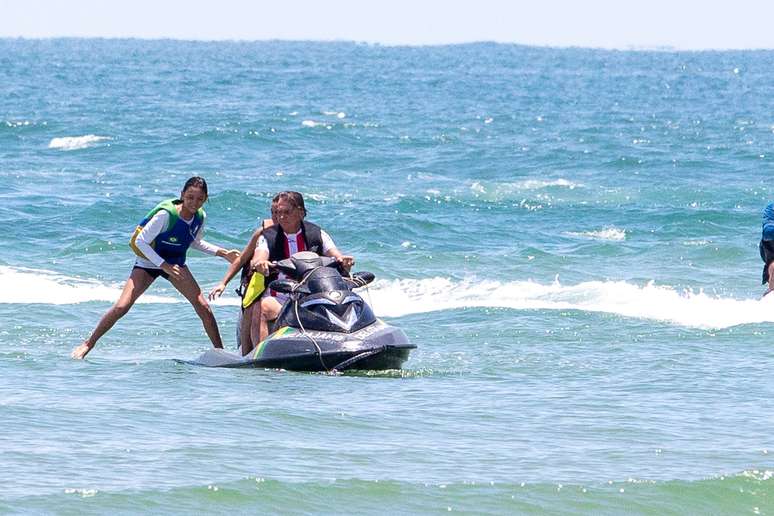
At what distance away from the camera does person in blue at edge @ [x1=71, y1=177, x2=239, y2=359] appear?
37.1 ft

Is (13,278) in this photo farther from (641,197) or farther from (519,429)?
(641,197)

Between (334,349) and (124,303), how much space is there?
2093 millimetres

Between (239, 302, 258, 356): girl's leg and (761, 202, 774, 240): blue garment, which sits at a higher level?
(761, 202, 774, 240): blue garment

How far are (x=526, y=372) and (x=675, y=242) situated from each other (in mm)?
10119

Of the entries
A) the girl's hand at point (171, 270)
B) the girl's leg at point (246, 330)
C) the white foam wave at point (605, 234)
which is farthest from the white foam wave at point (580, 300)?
the white foam wave at point (605, 234)

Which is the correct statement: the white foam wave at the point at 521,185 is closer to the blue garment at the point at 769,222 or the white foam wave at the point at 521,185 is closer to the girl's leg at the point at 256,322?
the blue garment at the point at 769,222

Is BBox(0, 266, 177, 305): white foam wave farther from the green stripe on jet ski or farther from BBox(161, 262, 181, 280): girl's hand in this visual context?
the green stripe on jet ski

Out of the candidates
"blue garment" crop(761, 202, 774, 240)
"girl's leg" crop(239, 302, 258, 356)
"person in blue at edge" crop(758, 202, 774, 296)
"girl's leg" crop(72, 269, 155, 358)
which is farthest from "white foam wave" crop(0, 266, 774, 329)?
"girl's leg" crop(239, 302, 258, 356)

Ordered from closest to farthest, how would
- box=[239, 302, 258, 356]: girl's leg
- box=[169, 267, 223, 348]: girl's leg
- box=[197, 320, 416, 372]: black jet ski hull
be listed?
box=[197, 320, 416, 372]: black jet ski hull
box=[239, 302, 258, 356]: girl's leg
box=[169, 267, 223, 348]: girl's leg

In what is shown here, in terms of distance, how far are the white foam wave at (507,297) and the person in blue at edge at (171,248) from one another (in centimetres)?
395

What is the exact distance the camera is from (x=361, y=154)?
3275cm

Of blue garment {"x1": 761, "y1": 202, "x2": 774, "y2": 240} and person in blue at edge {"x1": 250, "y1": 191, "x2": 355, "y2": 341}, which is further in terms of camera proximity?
blue garment {"x1": 761, "y1": 202, "x2": 774, "y2": 240}

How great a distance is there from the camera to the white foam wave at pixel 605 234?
2167cm

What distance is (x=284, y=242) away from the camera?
11.0 m
